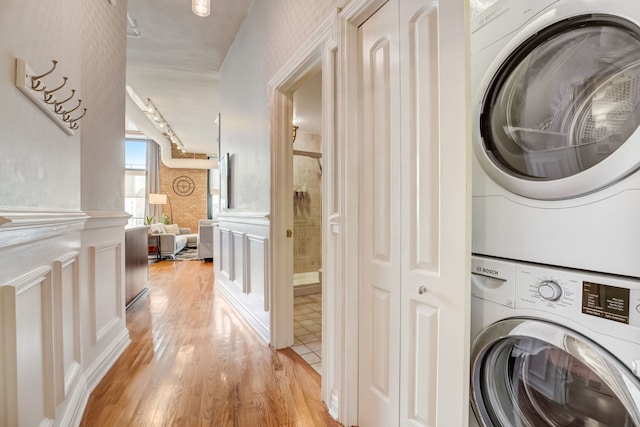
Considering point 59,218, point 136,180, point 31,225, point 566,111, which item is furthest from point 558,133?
point 136,180

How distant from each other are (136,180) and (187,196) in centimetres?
146

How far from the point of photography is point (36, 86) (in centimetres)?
108

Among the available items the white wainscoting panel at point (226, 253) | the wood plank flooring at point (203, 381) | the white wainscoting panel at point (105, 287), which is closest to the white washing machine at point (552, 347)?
the wood plank flooring at point (203, 381)

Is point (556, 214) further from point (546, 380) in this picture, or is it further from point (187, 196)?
point (187, 196)

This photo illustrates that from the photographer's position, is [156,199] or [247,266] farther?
[156,199]

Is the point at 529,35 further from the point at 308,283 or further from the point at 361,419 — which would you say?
the point at 308,283

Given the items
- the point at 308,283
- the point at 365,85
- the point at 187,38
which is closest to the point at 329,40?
the point at 365,85

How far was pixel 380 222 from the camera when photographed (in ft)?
4.38

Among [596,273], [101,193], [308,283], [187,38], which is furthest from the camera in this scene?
[308,283]

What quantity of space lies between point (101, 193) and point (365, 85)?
1.83 metres

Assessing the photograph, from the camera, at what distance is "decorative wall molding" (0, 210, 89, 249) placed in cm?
83

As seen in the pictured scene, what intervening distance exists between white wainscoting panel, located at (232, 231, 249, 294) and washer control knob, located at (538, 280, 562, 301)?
251cm

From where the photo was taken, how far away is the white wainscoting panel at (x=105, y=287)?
6.23 ft

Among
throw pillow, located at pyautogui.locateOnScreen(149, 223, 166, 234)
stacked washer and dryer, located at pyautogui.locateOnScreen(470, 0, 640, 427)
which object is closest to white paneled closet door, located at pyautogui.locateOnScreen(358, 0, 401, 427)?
stacked washer and dryer, located at pyautogui.locateOnScreen(470, 0, 640, 427)
